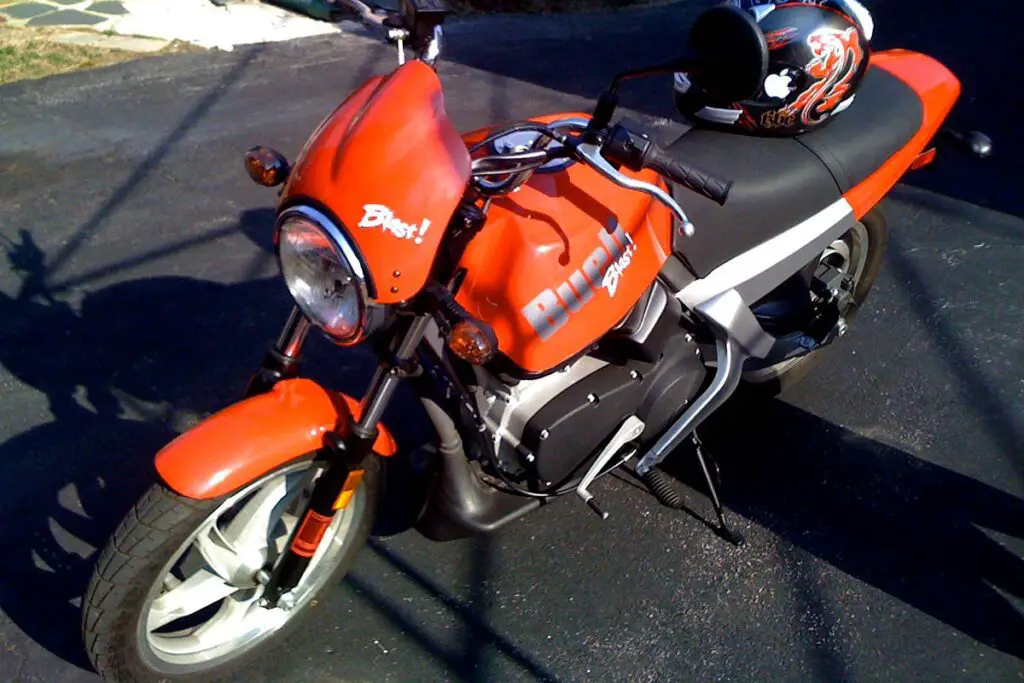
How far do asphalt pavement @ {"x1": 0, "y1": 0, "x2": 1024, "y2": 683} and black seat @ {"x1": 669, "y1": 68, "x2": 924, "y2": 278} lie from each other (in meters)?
1.02

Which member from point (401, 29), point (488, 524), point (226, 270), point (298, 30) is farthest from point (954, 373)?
point (298, 30)

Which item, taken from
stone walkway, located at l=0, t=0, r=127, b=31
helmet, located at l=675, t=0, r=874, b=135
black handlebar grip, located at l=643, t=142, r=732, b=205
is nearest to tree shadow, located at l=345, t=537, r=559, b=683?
black handlebar grip, located at l=643, t=142, r=732, b=205

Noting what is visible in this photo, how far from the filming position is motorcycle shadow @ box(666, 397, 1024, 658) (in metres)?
2.92

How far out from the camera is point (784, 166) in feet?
9.26

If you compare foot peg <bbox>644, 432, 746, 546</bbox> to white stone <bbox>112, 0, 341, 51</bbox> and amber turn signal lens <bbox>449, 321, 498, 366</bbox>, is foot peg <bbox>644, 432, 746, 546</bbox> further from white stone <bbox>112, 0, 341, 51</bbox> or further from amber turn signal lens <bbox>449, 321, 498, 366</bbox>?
white stone <bbox>112, 0, 341, 51</bbox>

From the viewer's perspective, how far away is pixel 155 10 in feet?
23.5

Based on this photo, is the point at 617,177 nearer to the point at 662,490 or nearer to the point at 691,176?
the point at 691,176

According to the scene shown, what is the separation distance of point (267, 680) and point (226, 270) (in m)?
2.17

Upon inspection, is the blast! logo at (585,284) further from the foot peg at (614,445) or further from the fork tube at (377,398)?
the foot peg at (614,445)

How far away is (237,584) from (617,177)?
1548 millimetres

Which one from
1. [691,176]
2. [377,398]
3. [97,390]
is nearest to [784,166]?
[691,176]

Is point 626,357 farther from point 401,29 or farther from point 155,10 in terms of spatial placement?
point 155,10

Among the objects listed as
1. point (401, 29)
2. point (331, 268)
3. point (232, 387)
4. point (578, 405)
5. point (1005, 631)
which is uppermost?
point (401, 29)

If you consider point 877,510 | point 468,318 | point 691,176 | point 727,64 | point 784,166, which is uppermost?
point 727,64
